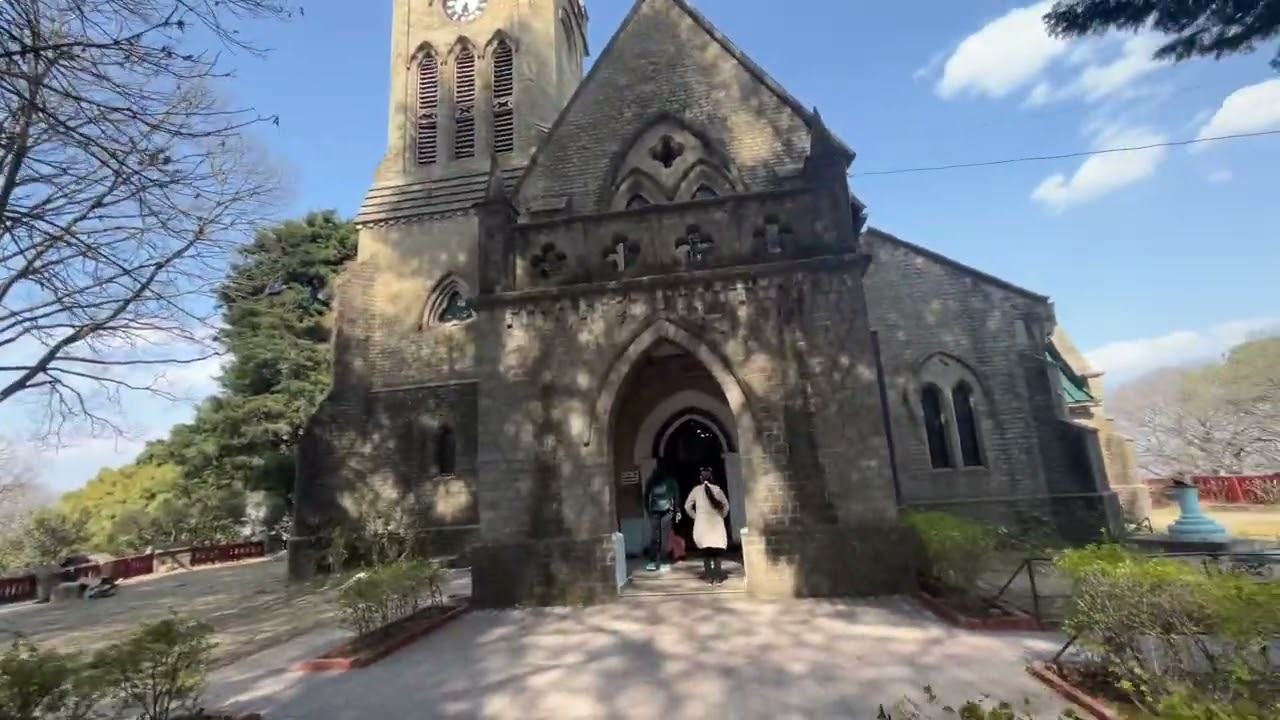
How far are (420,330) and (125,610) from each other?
9.51 meters

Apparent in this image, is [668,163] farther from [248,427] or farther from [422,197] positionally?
[248,427]

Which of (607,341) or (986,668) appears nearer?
(986,668)

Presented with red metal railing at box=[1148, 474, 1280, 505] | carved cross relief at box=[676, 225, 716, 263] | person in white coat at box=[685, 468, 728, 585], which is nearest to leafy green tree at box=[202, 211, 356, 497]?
carved cross relief at box=[676, 225, 716, 263]

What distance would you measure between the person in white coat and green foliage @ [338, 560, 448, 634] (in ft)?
13.6

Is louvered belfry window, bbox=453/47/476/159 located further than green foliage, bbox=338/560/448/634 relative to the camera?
Yes

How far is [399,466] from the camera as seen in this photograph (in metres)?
16.3

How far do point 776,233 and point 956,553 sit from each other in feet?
18.6

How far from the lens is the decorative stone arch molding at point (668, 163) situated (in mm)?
12453

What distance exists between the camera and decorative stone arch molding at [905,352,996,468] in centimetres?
1428

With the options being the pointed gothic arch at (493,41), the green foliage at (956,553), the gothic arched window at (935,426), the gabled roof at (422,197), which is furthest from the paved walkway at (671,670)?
the pointed gothic arch at (493,41)

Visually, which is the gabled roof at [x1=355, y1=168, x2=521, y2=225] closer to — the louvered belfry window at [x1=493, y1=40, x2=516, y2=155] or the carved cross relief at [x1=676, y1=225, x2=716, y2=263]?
the louvered belfry window at [x1=493, y1=40, x2=516, y2=155]

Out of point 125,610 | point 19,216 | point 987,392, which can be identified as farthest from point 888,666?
point 125,610

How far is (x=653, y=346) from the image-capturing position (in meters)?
10.0

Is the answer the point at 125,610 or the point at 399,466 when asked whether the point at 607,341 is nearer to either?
the point at 399,466
